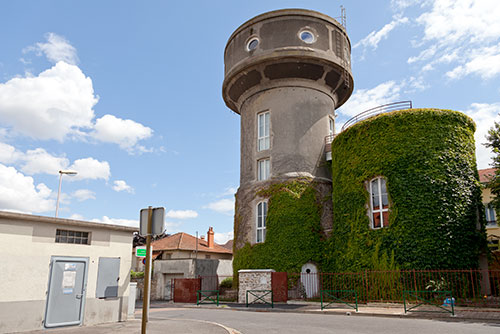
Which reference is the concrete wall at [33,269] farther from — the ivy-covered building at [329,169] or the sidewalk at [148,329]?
the ivy-covered building at [329,169]

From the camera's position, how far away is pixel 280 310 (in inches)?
644

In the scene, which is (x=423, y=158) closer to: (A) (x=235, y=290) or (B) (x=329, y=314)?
(B) (x=329, y=314)

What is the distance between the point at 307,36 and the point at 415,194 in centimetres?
1201

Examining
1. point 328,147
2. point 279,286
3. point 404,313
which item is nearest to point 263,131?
point 328,147

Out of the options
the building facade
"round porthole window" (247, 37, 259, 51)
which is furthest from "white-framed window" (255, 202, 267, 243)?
"round porthole window" (247, 37, 259, 51)

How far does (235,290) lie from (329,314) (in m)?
9.68

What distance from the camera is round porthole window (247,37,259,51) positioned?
2502 cm

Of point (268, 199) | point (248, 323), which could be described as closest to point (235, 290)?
point (268, 199)

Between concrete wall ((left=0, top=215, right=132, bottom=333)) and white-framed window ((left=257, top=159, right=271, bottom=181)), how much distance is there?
555 inches

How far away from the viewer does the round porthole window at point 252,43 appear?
25022mm

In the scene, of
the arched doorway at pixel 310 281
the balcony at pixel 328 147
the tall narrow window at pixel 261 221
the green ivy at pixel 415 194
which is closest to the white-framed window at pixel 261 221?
the tall narrow window at pixel 261 221

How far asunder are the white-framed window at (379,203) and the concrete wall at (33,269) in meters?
12.6

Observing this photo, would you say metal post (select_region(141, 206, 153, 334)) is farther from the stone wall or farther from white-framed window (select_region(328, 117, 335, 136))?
white-framed window (select_region(328, 117, 335, 136))

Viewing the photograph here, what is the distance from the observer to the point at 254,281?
19812mm
